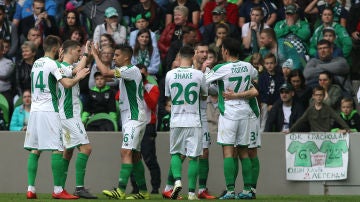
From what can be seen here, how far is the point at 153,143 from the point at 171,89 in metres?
3.39

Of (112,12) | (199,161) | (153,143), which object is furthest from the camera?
(112,12)

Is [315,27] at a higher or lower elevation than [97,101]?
higher

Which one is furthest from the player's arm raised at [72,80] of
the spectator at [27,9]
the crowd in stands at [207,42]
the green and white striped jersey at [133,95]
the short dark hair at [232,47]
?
the spectator at [27,9]

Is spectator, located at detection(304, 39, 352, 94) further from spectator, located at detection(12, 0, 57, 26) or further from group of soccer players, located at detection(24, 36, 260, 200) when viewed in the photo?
spectator, located at detection(12, 0, 57, 26)

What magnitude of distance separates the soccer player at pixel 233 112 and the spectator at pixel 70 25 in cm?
719

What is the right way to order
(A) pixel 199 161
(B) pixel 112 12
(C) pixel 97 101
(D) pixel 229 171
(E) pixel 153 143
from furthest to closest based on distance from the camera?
1. (B) pixel 112 12
2. (C) pixel 97 101
3. (E) pixel 153 143
4. (A) pixel 199 161
5. (D) pixel 229 171

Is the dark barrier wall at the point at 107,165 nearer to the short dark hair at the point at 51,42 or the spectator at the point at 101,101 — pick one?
the spectator at the point at 101,101

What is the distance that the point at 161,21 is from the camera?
83.5ft

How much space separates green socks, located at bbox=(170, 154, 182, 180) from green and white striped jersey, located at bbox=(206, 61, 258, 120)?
992mm

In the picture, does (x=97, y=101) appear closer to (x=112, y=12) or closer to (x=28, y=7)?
(x=112, y=12)

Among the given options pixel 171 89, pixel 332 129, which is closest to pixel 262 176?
pixel 332 129

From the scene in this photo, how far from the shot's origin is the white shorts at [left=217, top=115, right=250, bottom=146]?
18.1 metres

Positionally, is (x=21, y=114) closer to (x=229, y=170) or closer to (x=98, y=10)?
(x=98, y=10)

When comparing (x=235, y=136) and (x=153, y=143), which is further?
(x=153, y=143)
